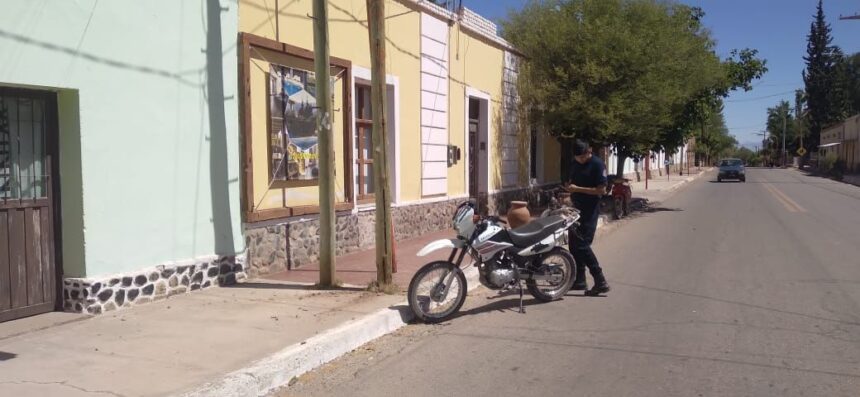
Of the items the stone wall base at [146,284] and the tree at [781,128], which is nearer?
the stone wall base at [146,284]

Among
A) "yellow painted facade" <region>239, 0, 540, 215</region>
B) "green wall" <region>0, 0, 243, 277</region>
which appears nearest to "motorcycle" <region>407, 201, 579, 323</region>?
"green wall" <region>0, 0, 243, 277</region>

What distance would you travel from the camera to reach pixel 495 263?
714cm

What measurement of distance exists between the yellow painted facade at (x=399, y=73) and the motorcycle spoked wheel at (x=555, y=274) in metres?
3.71

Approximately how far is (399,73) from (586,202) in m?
5.24

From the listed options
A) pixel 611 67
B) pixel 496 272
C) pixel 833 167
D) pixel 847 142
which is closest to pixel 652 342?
pixel 496 272

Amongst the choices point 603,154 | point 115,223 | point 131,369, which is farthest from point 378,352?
point 603,154

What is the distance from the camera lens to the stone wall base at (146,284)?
6359 mm

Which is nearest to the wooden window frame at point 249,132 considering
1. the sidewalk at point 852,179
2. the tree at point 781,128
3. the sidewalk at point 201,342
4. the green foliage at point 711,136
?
the sidewalk at point 201,342

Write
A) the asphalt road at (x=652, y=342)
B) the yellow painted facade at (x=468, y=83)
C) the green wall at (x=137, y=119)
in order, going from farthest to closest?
the yellow painted facade at (x=468, y=83) < the green wall at (x=137, y=119) < the asphalt road at (x=652, y=342)

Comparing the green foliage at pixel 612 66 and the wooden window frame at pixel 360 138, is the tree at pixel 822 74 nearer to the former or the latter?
the green foliage at pixel 612 66

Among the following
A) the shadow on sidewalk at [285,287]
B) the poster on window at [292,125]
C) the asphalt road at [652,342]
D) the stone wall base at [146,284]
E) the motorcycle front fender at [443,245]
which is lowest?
the asphalt road at [652,342]

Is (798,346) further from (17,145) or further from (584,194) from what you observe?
(17,145)

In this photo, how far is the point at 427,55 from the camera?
42.9ft

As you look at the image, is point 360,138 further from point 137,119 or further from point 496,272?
point 496,272
